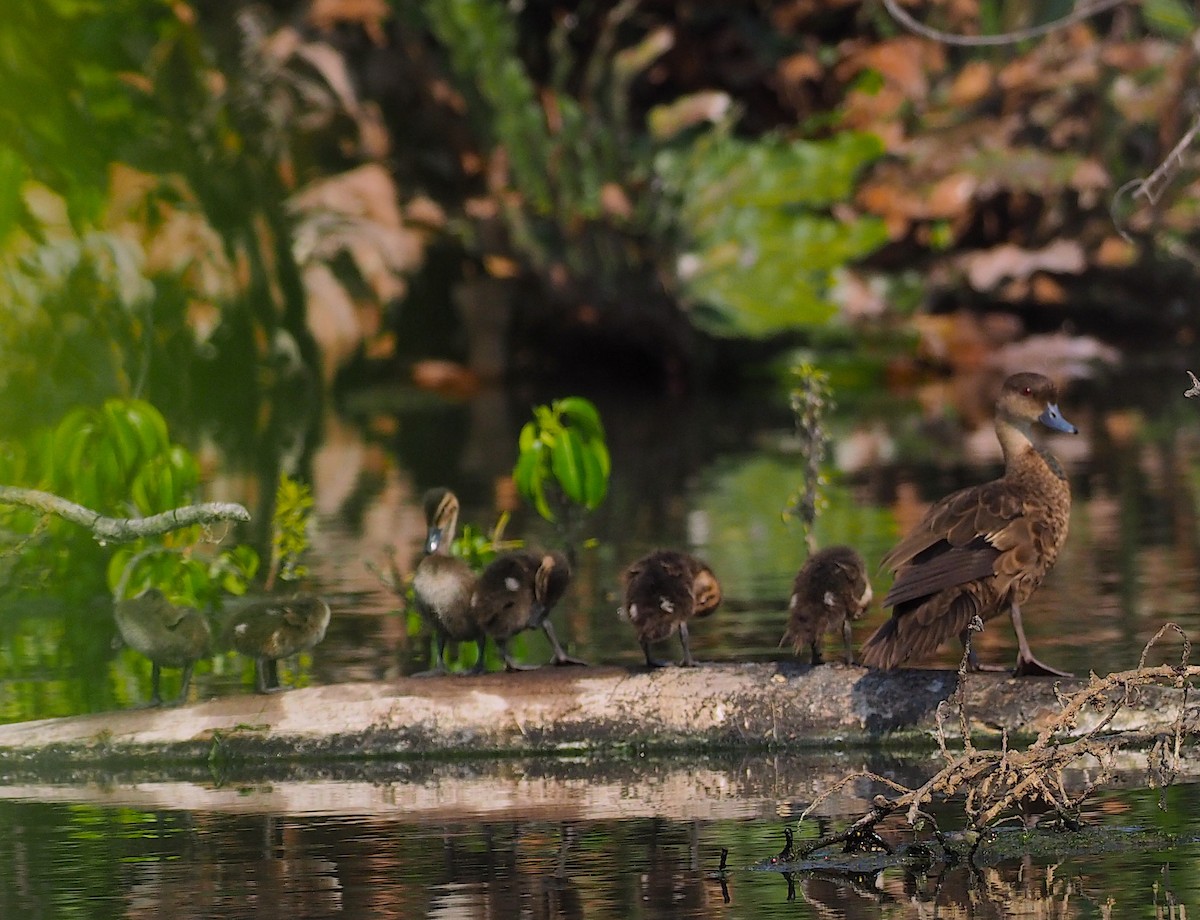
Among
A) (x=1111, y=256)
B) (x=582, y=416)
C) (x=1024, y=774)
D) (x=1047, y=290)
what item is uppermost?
(x=1111, y=256)

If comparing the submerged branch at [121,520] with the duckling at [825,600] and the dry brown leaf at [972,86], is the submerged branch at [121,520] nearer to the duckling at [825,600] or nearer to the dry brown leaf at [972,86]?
the duckling at [825,600]

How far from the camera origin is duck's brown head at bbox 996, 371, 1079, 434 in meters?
9.42

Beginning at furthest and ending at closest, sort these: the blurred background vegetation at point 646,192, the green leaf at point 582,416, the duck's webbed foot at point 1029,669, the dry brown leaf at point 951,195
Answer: the dry brown leaf at point 951,195 → the blurred background vegetation at point 646,192 → the green leaf at point 582,416 → the duck's webbed foot at point 1029,669

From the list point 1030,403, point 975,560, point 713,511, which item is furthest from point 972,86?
point 975,560

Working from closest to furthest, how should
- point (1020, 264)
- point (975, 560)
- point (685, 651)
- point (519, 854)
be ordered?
point (519, 854) < point (975, 560) < point (685, 651) < point (1020, 264)

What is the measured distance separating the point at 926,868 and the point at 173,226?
19.4 metres

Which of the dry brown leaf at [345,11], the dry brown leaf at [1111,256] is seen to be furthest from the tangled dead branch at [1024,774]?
the dry brown leaf at [345,11]

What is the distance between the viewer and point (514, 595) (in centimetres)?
884

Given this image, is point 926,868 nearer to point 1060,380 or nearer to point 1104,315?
point 1060,380

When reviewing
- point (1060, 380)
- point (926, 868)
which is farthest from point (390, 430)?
point (926, 868)

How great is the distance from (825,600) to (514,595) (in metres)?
1.06

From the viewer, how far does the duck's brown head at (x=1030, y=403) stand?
9.42 meters

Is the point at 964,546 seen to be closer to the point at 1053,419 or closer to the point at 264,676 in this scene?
the point at 1053,419

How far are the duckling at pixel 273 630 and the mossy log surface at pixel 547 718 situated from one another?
0.74ft
